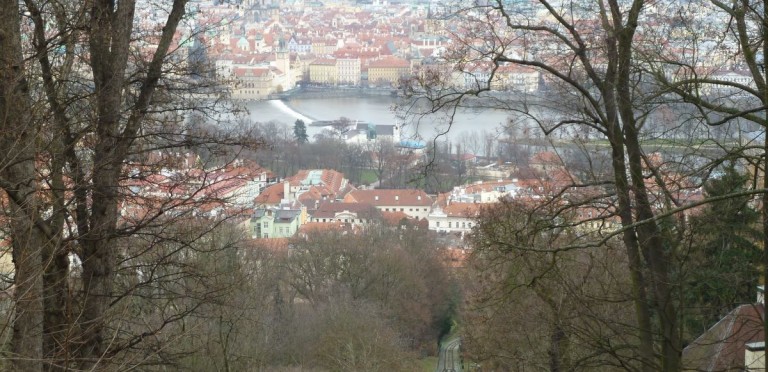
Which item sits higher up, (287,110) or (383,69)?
(383,69)

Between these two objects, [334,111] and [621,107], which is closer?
[621,107]

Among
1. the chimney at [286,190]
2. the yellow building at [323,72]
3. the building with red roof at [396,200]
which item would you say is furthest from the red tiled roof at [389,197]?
the yellow building at [323,72]

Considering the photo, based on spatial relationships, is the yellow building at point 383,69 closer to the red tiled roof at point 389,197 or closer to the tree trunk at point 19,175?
the red tiled roof at point 389,197

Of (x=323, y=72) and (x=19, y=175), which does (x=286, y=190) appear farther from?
(x=323, y=72)

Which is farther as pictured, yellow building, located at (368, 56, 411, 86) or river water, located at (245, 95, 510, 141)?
yellow building, located at (368, 56, 411, 86)

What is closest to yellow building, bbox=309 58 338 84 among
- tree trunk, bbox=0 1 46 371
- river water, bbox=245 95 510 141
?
river water, bbox=245 95 510 141

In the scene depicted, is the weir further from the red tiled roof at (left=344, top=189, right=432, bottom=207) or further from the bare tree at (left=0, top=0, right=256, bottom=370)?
the bare tree at (left=0, top=0, right=256, bottom=370)

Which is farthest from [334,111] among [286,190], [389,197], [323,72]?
[389,197]

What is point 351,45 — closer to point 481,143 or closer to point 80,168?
point 481,143

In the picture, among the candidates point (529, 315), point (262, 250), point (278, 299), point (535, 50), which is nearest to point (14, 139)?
point (535, 50)

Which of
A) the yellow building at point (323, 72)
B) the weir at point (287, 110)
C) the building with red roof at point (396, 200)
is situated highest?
the yellow building at point (323, 72)

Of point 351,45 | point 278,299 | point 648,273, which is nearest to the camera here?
point 648,273
